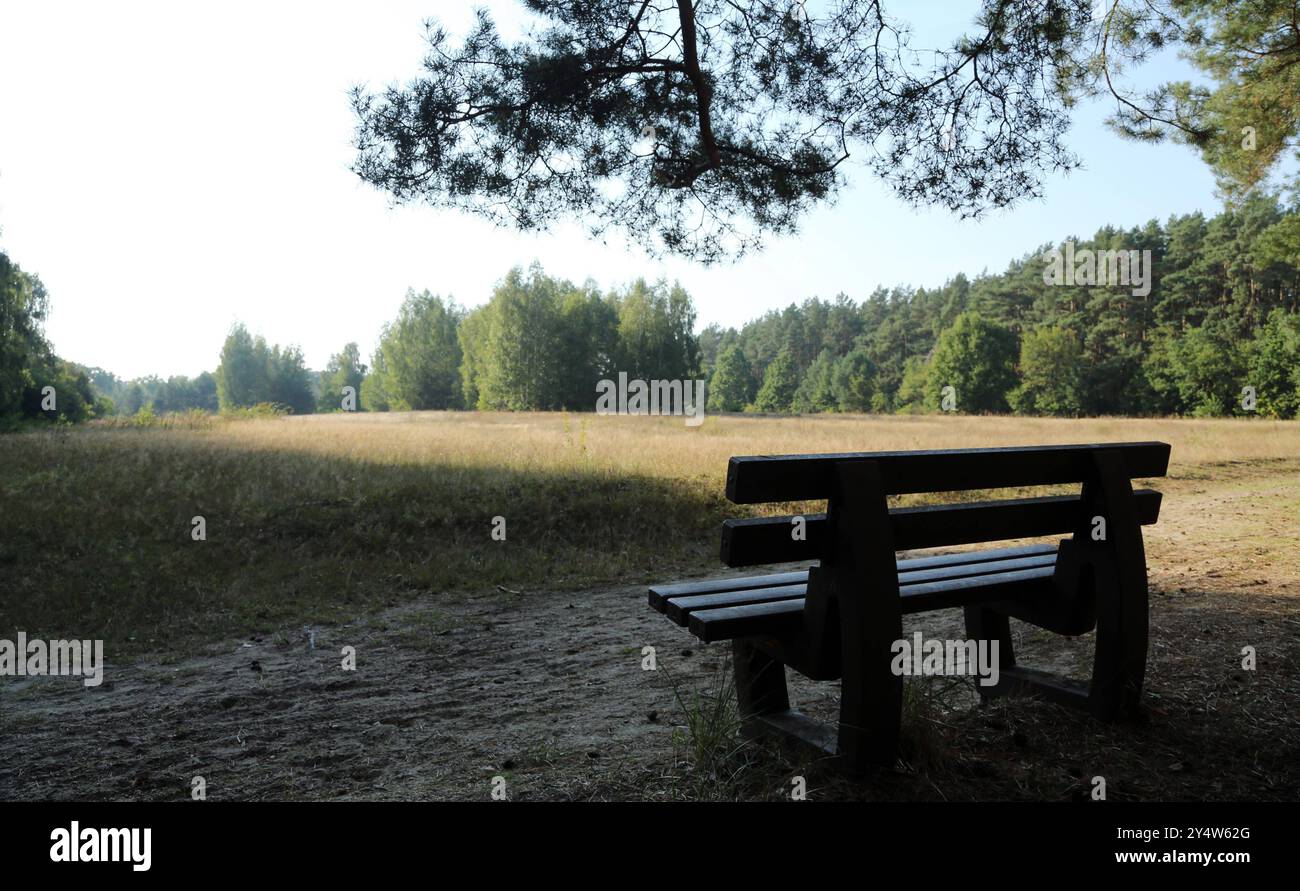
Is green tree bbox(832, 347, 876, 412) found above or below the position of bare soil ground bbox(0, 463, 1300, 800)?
above

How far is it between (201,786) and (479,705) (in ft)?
4.53

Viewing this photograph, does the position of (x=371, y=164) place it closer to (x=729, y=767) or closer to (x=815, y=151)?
(x=815, y=151)

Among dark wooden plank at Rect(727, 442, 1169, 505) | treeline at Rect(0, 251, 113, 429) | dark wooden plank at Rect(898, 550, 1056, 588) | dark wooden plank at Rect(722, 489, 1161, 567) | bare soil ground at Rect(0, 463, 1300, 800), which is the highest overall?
treeline at Rect(0, 251, 113, 429)

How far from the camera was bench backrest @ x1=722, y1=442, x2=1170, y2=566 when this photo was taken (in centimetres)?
272

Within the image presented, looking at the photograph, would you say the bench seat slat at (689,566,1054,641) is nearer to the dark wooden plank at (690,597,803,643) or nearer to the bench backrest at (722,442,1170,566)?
the dark wooden plank at (690,597,803,643)

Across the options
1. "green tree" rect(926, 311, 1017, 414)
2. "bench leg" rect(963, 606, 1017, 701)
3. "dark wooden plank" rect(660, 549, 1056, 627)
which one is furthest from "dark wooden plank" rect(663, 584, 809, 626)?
"green tree" rect(926, 311, 1017, 414)

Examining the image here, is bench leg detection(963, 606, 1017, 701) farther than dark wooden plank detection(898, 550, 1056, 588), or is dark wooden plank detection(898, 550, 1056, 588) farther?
bench leg detection(963, 606, 1017, 701)

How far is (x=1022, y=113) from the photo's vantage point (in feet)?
23.3

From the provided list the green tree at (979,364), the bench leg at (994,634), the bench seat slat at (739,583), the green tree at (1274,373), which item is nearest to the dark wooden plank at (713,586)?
the bench seat slat at (739,583)

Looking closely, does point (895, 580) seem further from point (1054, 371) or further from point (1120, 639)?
point (1054, 371)

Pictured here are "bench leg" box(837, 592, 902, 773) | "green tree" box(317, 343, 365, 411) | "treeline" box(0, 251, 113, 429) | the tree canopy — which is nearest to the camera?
"bench leg" box(837, 592, 902, 773)

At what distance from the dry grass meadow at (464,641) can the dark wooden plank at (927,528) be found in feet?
2.22

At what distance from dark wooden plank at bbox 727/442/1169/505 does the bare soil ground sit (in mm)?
881
